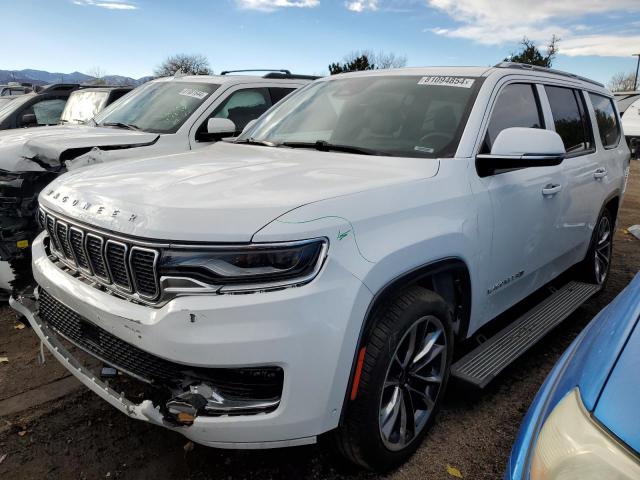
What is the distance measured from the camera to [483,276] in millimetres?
2814

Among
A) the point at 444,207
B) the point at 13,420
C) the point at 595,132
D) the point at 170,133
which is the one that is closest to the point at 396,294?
the point at 444,207

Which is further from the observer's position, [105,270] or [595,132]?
[595,132]

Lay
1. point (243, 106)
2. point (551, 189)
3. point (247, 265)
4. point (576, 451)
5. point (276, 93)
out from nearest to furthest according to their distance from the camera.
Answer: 1. point (576, 451)
2. point (247, 265)
3. point (551, 189)
4. point (243, 106)
5. point (276, 93)

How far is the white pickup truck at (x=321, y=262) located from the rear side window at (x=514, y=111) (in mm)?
18

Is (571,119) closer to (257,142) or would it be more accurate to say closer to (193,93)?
(257,142)

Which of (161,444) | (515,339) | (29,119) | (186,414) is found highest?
(29,119)

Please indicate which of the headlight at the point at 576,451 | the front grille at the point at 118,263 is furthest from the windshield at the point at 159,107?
the headlight at the point at 576,451

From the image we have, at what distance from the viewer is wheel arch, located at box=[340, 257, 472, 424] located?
6.65 ft

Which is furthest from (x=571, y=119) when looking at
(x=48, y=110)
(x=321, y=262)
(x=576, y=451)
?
(x=48, y=110)

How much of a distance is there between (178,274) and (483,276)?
66.2 inches

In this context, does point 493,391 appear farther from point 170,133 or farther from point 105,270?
point 170,133

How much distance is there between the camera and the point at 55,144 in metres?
4.37

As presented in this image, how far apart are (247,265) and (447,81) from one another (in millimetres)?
1979

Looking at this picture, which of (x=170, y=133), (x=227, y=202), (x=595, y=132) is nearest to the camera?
(x=227, y=202)
